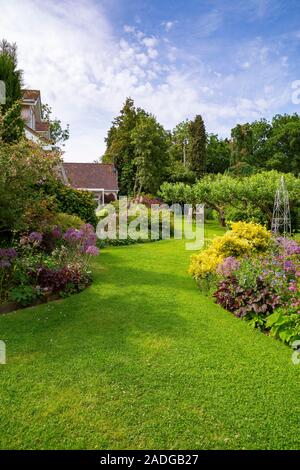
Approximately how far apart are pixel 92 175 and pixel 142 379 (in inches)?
1287

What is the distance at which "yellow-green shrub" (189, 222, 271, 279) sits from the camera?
752 cm

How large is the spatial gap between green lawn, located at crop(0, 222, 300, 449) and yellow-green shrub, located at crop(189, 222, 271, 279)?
143 cm

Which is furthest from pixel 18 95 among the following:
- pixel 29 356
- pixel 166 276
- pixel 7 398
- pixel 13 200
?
pixel 7 398

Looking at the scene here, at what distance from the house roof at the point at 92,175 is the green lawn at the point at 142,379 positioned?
2866 centimetres

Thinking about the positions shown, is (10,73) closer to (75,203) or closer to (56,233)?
(75,203)

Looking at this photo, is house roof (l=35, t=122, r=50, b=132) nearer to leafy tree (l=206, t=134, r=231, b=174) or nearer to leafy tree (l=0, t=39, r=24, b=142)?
leafy tree (l=0, t=39, r=24, b=142)

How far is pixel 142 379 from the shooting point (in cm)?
377

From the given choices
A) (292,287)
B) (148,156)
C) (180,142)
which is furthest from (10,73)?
(180,142)

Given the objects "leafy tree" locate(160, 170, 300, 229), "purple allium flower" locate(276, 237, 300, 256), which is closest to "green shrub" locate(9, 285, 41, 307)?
"purple allium flower" locate(276, 237, 300, 256)

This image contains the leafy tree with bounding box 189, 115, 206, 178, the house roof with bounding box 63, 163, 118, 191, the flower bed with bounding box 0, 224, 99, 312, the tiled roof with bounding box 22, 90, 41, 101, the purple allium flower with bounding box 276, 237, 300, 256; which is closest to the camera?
the flower bed with bounding box 0, 224, 99, 312

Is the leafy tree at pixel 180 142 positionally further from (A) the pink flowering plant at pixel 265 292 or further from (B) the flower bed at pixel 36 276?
(A) the pink flowering plant at pixel 265 292

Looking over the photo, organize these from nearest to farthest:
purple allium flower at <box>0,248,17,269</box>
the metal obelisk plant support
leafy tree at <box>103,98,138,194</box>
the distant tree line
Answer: purple allium flower at <box>0,248,17,269</box> → the metal obelisk plant support → the distant tree line → leafy tree at <box>103,98,138,194</box>
